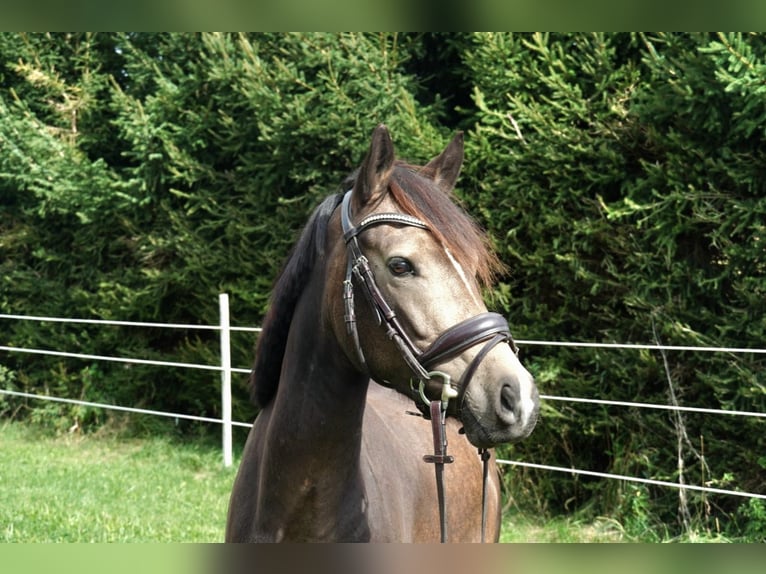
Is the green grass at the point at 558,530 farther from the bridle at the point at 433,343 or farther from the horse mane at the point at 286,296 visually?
the bridle at the point at 433,343

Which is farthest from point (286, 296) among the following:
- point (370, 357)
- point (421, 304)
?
point (421, 304)

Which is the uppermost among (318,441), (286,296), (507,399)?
(286,296)

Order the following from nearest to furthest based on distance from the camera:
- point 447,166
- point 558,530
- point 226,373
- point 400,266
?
point 400,266
point 447,166
point 558,530
point 226,373

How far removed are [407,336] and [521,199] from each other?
3.97m

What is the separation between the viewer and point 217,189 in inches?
290

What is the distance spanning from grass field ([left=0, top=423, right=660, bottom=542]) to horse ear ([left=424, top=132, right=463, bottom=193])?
120 inches

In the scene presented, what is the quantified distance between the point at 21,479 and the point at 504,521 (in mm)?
4092

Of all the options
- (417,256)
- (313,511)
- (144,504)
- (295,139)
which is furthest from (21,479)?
(417,256)

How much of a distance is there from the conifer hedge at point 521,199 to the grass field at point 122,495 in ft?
1.71

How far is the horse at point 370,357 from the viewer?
173 centimetres

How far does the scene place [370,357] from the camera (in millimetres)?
1900

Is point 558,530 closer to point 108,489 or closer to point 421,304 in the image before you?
point 108,489

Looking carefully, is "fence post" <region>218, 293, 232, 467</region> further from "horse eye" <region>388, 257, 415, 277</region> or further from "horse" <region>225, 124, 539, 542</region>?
"horse eye" <region>388, 257, 415, 277</region>

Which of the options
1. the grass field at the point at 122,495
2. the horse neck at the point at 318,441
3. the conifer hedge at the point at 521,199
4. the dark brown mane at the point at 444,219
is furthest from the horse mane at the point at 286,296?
the conifer hedge at the point at 521,199
